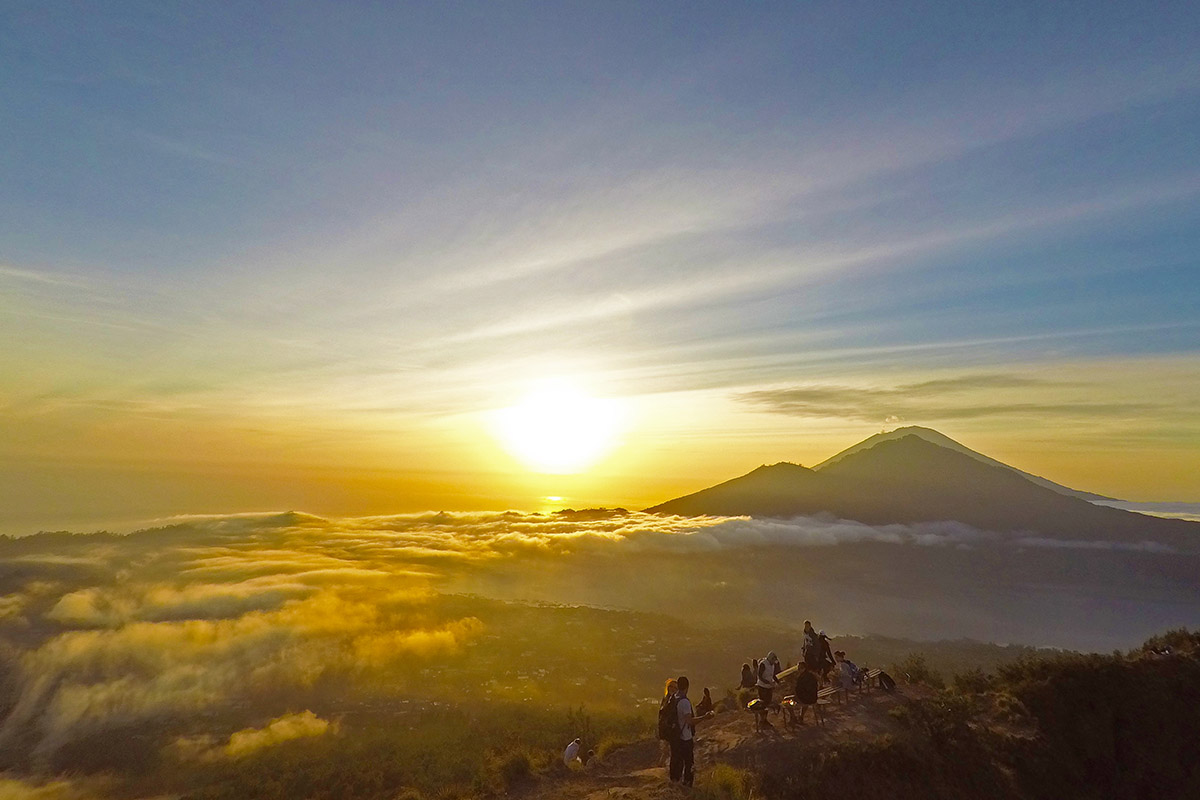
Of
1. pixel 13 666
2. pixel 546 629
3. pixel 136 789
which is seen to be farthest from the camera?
pixel 546 629

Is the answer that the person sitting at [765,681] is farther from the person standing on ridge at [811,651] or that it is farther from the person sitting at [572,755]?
the person sitting at [572,755]

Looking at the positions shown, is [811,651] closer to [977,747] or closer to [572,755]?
[977,747]

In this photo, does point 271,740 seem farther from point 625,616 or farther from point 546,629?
point 625,616

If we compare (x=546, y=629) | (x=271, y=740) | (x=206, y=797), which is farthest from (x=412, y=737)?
(x=546, y=629)

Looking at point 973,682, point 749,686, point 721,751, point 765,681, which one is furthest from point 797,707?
point 973,682

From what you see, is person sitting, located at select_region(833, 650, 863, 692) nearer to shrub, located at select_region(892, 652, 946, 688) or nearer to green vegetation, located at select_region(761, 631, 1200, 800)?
green vegetation, located at select_region(761, 631, 1200, 800)

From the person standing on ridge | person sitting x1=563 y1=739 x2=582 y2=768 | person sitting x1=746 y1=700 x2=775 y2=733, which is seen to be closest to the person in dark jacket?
person sitting x1=746 y1=700 x2=775 y2=733

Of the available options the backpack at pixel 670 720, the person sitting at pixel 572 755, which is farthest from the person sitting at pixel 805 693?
the person sitting at pixel 572 755
